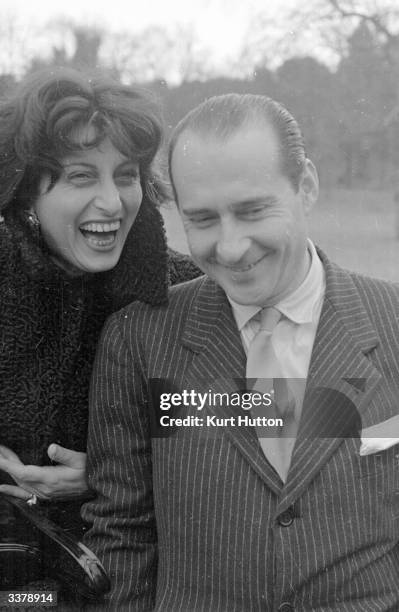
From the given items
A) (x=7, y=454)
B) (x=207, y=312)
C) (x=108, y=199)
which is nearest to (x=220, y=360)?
(x=207, y=312)

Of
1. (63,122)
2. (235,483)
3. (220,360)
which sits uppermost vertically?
(63,122)

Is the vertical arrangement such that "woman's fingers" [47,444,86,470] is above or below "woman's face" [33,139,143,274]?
below

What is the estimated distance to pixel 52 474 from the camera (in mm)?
2260

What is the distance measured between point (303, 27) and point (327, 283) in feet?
1.96

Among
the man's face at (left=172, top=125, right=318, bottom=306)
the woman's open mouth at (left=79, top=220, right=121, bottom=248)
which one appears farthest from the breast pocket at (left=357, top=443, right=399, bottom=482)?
the woman's open mouth at (left=79, top=220, right=121, bottom=248)

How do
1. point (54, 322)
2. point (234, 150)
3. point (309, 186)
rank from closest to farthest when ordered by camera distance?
point (234, 150)
point (309, 186)
point (54, 322)

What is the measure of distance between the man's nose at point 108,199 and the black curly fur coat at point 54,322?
0.12 m

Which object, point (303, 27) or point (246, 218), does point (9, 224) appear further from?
point (303, 27)

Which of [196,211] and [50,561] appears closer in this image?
[196,211]

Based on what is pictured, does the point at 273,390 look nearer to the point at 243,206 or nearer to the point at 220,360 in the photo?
the point at 220,360

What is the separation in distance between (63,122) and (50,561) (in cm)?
108

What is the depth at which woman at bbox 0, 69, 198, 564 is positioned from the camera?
2.11m

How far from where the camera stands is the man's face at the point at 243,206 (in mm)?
1947

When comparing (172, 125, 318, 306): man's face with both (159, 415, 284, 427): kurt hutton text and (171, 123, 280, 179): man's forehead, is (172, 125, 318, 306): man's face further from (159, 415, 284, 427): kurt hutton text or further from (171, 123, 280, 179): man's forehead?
(159, 415, 284, 427): kurt hutton text
